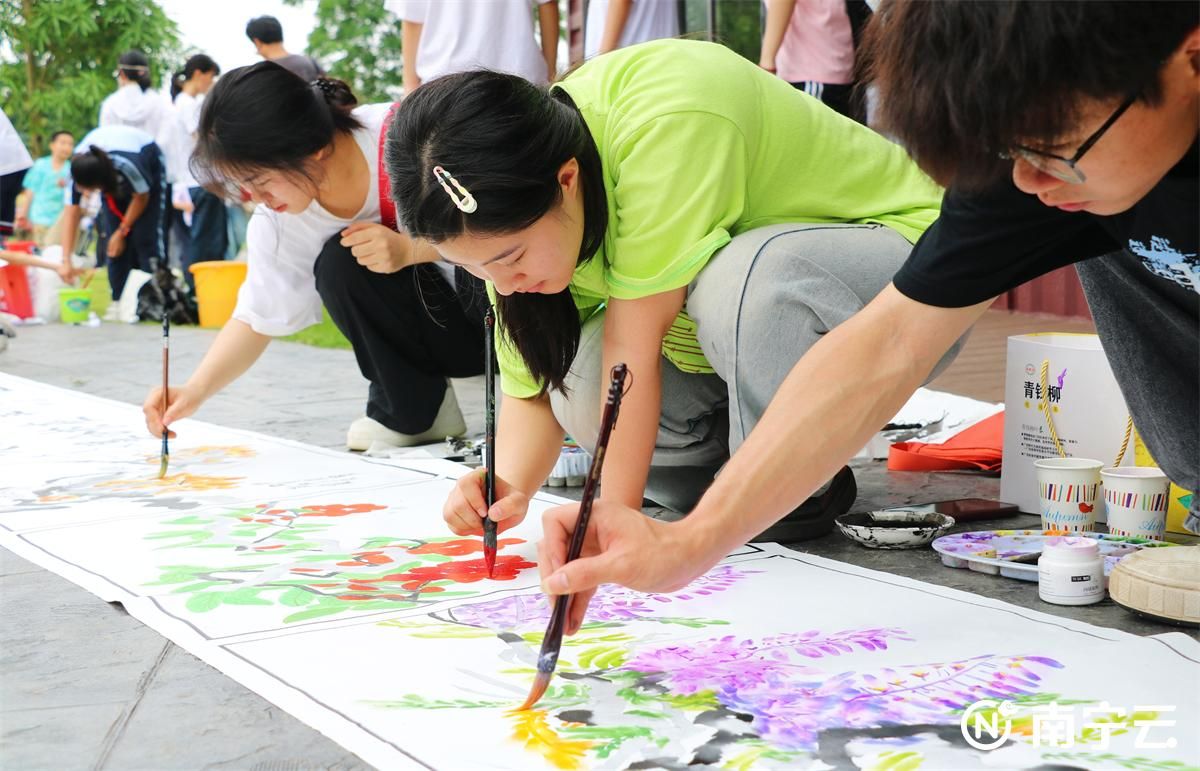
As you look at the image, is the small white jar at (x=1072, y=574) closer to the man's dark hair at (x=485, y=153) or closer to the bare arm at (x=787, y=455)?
the bare arm at (x=787, y=455)

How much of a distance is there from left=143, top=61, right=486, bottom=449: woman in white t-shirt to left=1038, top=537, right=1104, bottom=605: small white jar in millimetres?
1246

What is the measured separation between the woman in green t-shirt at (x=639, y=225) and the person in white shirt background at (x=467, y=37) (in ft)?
5.33

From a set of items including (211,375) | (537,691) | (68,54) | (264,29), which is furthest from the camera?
(68,54)

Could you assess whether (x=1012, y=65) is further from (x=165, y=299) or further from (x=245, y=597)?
(x=165, y=299)

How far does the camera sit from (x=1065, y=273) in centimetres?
497

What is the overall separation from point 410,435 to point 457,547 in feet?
3.56

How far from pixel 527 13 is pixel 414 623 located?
239 cm

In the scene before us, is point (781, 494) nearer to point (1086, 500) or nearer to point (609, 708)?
point (609, 708)

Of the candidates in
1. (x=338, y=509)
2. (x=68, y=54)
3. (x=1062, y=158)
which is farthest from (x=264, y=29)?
(x=68, y=54)

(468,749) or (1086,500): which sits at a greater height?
(1086,500)

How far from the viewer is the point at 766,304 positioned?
69.9 inches

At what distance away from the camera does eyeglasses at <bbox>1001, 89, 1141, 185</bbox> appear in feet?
3.15

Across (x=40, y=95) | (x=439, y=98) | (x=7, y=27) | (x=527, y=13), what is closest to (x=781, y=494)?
(x=439, y=98)

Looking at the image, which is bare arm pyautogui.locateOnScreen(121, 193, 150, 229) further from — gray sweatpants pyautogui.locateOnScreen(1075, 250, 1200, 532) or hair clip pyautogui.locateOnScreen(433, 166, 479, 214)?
gray sweatpants pyautogui.locateOnScreen(1075, 250, 1200, 532)
